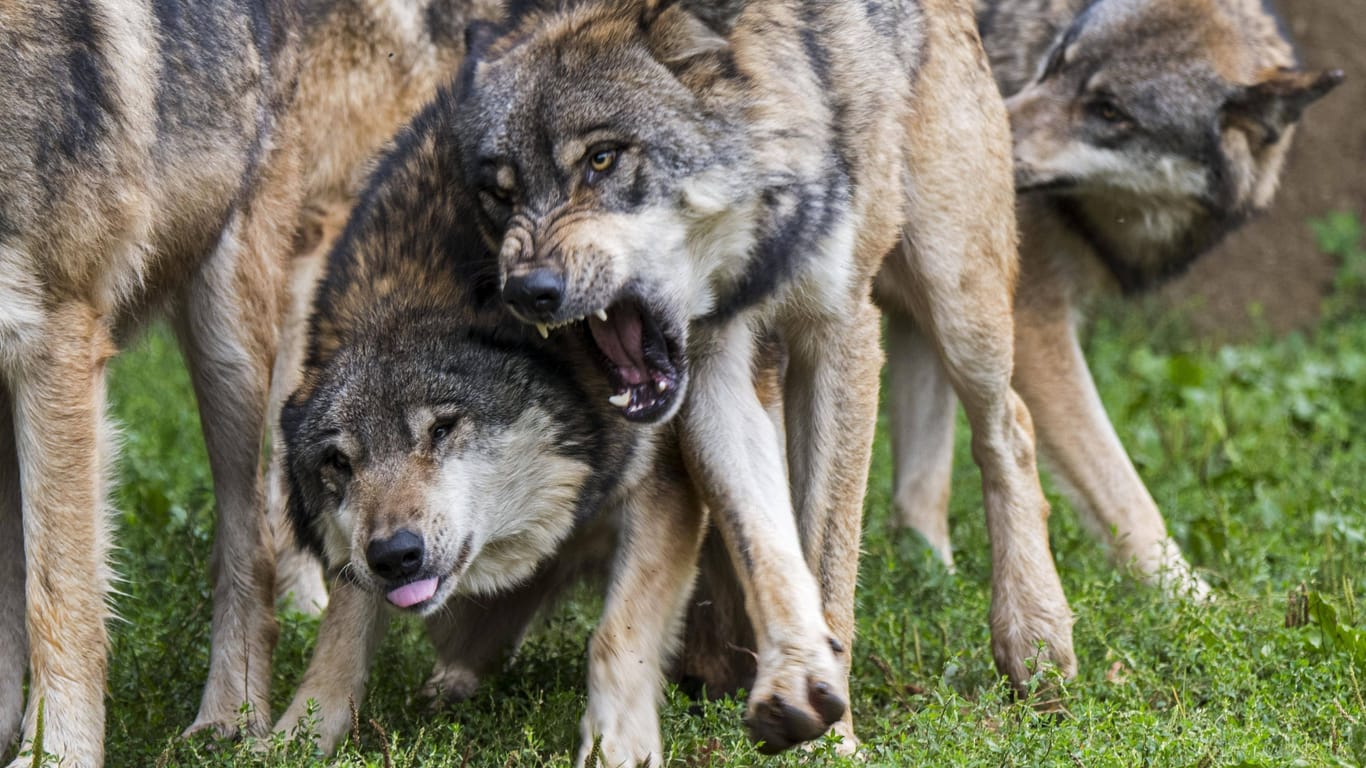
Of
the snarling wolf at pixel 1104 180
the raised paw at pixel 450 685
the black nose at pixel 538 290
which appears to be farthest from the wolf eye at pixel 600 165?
the snarling wolf at pixel 1104 180

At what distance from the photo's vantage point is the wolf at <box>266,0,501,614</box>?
577cm

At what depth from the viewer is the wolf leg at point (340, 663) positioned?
14.5ft

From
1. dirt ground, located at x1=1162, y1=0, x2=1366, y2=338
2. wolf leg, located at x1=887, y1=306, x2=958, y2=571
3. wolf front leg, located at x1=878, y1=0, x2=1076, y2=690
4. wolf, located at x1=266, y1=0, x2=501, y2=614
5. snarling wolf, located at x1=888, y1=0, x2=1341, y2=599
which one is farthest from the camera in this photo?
dirt ground, located at x1=1162, y1=0, x2=1366, y2=338

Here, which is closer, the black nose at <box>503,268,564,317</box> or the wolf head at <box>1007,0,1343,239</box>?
the black nose at <box>503,268,564,317</box>

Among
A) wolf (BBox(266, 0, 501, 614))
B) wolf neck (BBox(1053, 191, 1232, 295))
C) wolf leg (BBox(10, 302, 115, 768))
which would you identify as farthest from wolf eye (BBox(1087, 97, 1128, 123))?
wolf leg (BBox(10, 302, 115, 768))

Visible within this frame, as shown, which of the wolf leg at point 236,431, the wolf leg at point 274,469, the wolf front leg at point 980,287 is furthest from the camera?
the wolf leg at point 274,469

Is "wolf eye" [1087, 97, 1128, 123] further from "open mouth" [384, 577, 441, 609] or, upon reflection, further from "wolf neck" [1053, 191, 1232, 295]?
"open mouth" [384, 577, 441, 609]

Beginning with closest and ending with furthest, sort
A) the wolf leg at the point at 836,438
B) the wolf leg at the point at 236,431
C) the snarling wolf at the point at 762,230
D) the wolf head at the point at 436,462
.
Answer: the snarling wolf at the point at 762,230
the wolf head at the point at 436,462
the wolf leg at the point at 836,438
the wolf leg at the point at 236,431

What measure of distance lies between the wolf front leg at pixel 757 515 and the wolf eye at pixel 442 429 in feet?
2.04

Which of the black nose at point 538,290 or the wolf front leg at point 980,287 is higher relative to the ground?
the black nose at point 538,290

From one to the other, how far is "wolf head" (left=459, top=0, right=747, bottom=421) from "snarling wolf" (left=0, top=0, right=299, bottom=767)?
0.84 meters

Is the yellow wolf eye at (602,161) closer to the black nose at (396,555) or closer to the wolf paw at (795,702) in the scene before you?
the black nose at (396,555)

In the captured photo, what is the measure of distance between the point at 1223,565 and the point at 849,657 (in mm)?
1846

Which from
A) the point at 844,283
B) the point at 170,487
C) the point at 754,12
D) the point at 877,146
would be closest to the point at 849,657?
the point at 844,283
